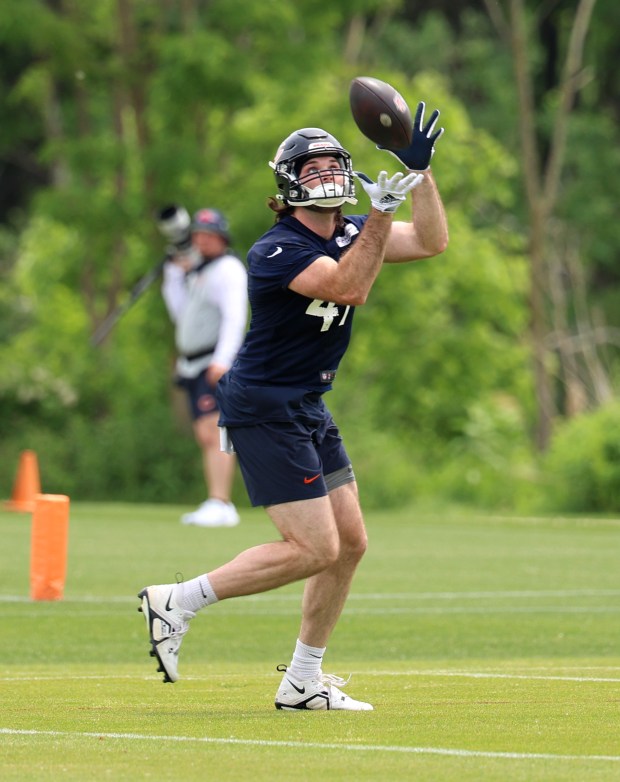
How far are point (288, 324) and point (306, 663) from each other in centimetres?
138

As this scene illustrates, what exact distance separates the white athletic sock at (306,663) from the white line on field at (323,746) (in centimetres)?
112

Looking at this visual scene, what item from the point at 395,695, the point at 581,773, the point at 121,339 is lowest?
the point at 121,339

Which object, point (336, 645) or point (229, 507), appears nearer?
point (336, 645)

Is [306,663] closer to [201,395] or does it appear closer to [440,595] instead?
[440,595]

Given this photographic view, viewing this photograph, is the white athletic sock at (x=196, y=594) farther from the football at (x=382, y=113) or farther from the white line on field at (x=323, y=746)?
the football at (x=382, y=113)

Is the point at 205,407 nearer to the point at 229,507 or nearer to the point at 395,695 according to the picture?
the point at 229,507

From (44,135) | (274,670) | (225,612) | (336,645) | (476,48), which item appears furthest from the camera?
(476,48)

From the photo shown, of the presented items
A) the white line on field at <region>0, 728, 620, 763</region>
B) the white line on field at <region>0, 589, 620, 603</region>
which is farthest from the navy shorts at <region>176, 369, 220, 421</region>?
the white line on field at <region>0, 728, 620, 763</region>

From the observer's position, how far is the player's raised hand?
761cm

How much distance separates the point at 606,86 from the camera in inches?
1923

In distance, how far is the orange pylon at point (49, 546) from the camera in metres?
11.6

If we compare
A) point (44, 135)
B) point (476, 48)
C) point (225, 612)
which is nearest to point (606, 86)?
point (476, 48)

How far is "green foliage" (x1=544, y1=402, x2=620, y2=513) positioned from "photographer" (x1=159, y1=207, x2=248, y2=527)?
23.5 ft

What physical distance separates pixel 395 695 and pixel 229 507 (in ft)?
35.6
